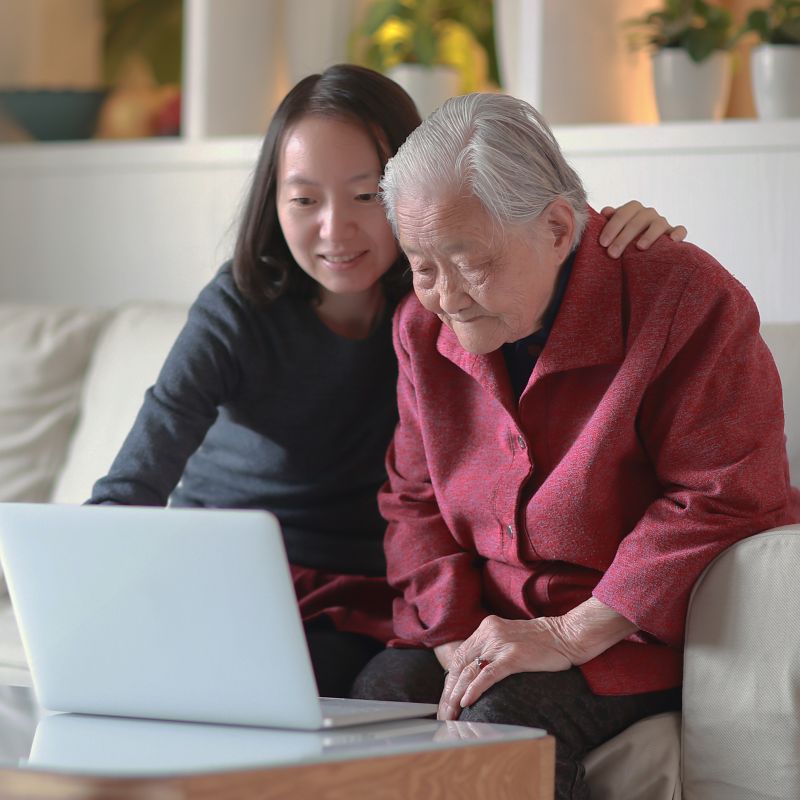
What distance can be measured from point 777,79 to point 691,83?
15 cm

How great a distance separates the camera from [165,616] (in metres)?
1.17

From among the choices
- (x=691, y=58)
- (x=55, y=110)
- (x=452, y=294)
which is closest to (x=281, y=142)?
(x=452, y=294)

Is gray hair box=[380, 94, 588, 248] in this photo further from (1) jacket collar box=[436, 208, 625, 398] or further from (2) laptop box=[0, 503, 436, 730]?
(2) laptop box=[0, 503, 436, 730]

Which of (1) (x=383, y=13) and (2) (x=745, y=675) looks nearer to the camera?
(2) (x=745, y=675)

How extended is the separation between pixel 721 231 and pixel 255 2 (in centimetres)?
117

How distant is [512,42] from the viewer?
2451 millimetres

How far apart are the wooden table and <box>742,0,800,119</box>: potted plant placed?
1.32 meters

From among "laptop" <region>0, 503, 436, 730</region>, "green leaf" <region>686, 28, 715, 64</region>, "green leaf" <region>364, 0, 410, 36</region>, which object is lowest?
"laptop" <region>0, 503, 436, 730</region>

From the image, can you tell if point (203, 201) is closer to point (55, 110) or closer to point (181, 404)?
A: point (55, 110)

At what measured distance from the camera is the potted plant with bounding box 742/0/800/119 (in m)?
2.09

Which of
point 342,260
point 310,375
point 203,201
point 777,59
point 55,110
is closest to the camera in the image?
point 342,260

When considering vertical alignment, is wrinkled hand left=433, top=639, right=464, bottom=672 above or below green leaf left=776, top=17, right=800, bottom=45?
below

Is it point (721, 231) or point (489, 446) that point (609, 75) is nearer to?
point (721, 231)

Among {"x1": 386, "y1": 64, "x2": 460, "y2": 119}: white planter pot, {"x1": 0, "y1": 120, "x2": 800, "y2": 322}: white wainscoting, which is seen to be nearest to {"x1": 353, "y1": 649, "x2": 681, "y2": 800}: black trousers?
{"x1": 0, "y1": 120, "x2": 800, "y2": 322}: white wainscoting
